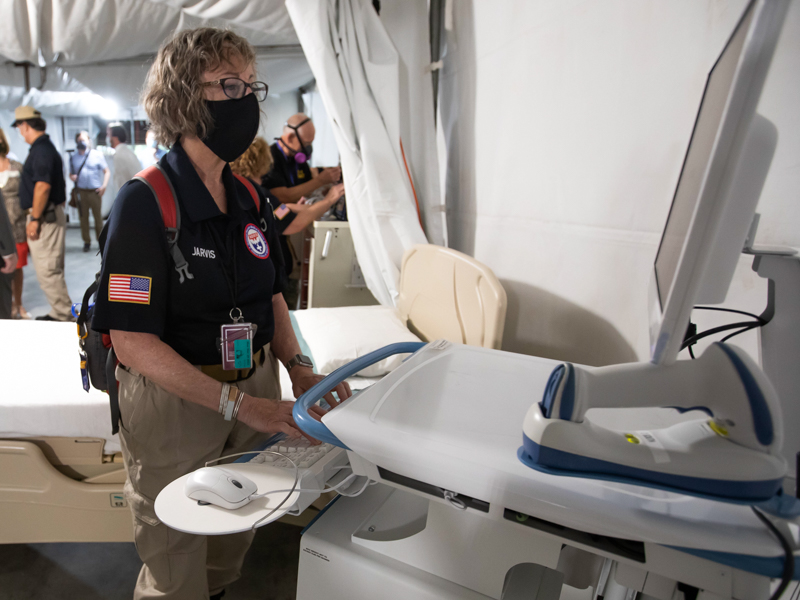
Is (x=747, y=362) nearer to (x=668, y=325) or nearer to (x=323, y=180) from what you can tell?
(x=668, y=325)

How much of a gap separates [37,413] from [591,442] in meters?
1.79

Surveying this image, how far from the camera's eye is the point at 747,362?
1.85ft

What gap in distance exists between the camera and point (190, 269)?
1.10 meters

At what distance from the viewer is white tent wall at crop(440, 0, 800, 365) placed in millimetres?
1127

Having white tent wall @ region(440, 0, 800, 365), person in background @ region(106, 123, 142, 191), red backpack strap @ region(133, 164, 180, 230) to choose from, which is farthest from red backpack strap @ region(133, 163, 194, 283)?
person in background @ region(106, 123, 142, 191)

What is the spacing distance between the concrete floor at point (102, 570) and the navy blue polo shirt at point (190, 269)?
2.36 ft

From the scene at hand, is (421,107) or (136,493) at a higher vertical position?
(421,107)

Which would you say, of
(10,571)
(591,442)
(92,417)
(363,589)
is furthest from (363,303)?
(591,442)

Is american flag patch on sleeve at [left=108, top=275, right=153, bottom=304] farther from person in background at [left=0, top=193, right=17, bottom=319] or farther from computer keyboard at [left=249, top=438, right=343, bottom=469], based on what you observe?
person in background at [left=0, top=193, right=17, bottom=319]

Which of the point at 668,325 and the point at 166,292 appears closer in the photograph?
the point at 668,325

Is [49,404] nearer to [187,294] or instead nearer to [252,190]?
[187,294]

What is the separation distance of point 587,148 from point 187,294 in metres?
1.24

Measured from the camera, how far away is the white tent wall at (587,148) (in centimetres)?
113

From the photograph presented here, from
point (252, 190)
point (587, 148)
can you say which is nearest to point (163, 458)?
point (252, 190)
